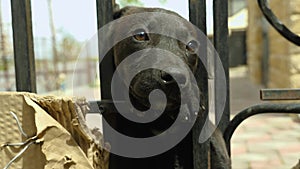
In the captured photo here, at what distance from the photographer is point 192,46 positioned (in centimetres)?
136

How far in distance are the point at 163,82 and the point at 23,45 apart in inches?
15.2

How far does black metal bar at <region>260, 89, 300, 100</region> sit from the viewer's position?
1073 millimetres

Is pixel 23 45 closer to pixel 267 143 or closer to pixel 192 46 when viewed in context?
pixel 192 46

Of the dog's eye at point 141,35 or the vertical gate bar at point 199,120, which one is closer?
the vertical gate bar at point 199,120

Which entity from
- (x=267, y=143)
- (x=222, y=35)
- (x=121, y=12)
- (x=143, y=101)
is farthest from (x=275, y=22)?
(x=267, y=143)

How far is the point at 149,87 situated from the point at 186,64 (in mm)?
135

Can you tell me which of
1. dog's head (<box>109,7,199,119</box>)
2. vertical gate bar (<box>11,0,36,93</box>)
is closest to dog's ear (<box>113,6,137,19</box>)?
dog's head (<box>109,7,199,119</box>)

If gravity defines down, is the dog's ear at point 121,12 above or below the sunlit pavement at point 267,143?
above

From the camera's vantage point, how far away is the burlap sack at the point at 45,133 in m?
0.92

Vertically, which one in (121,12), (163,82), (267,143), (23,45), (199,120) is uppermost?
(121,12)

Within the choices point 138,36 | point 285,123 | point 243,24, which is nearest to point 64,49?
point 243,24

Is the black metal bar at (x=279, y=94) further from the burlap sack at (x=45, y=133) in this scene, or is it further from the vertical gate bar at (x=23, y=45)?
the vertical gate bar at (x=23, y=45)

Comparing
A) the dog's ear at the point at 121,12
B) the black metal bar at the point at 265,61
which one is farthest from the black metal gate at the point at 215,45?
the black metal bar at the point at 265,61

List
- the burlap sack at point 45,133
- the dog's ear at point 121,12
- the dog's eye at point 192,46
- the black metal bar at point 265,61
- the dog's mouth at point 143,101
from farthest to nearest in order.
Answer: the black metal bar at point 265,61, the dog's ear at point 121,12, the dog's eye at point 192,46, the dog's mouth at point 143,101, the burlap sack at point 45,133
